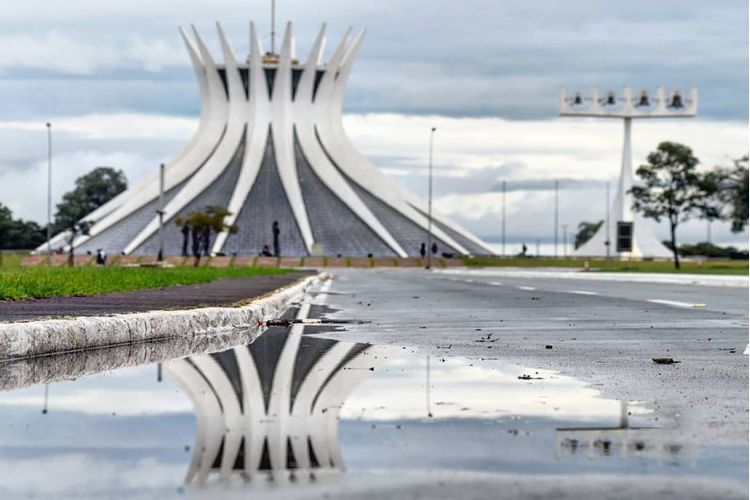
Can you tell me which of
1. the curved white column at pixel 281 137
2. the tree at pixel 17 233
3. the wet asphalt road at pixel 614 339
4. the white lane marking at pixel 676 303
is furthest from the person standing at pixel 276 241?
the white lane marking at pixel 676 303

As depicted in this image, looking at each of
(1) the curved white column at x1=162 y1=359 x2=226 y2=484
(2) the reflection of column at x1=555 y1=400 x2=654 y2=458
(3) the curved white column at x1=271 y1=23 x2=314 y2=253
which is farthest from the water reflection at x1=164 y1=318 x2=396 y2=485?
(3) the curved white column at x1=271 y1=23 x2=314 y2=253

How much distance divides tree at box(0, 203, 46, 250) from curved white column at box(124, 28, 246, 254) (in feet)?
67.5

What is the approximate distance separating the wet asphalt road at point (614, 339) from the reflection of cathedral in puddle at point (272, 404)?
1.44 metres

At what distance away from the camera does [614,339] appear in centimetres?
1502

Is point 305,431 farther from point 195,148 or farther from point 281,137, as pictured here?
point 195,148

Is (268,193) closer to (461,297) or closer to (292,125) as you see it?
(292,125)

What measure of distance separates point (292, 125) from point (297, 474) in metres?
122

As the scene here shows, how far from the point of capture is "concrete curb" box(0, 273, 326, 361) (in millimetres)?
11453

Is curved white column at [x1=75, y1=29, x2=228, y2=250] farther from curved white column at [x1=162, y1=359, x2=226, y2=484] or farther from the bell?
curved white column at [x1=162, y1=359, x2=226, y2=484]

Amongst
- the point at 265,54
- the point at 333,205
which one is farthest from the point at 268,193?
the point at 265,54

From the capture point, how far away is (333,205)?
405 ft

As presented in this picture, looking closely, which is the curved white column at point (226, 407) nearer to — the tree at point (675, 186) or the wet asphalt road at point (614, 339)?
the wet asphalt road at point (614, 339)

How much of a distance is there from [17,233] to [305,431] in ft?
446

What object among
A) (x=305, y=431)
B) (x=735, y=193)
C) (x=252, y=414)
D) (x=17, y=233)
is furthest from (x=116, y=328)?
(x=17, y=233)
